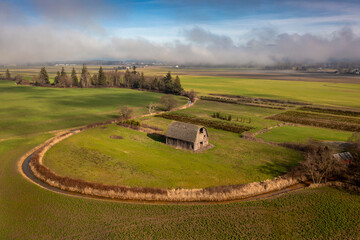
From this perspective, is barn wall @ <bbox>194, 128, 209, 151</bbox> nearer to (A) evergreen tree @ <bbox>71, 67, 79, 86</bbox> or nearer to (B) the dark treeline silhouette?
(B) the dark treeline silhouette

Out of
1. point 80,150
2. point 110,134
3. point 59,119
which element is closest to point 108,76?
point 59,119

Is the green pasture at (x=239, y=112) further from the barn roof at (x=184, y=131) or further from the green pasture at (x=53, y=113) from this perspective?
the barn roof at (x=184, y=131)

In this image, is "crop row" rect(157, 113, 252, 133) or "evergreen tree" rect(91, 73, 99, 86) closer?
"crop row" rect(157, 113, 252, 133)

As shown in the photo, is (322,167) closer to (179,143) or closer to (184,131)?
(184,131)

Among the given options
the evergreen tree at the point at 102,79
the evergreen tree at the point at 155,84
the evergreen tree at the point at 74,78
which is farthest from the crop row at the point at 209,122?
the evergreen tree at the point at 74,78

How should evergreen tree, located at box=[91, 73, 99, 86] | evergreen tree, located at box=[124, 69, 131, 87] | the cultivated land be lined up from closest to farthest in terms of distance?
the cultivated land → evergreen tree, located at box=[124, 69, 131, 87] → evergreen tree, located at box=[91, 73, 99, 86]

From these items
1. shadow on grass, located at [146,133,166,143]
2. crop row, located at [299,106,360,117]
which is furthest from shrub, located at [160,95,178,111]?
crop row, located at [299,106,360,117]

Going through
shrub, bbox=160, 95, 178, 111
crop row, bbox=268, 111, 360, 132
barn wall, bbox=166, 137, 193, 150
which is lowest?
barn wall, bbox=166, 137, 193, 150
